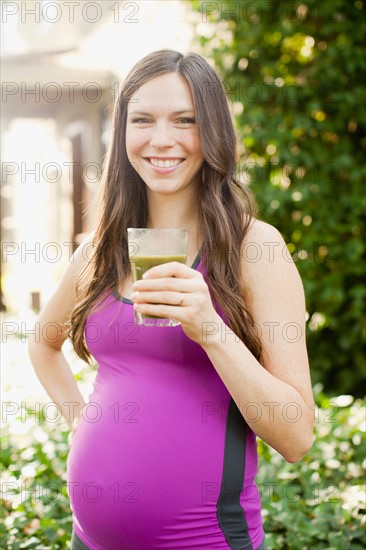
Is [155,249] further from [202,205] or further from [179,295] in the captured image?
[202,205]

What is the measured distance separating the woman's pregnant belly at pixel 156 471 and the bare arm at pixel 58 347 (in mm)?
545

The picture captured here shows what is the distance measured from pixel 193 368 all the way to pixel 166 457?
9.2 inches

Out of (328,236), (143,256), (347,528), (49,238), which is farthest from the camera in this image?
(49,238)

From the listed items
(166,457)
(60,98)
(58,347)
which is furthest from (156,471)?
(60,98)

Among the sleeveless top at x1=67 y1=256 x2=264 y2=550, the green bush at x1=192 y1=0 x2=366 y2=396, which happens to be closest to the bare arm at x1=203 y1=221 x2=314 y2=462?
the sleeveless top at x1=67 y1=256 x2=264 y2=550

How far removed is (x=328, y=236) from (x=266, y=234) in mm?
3710

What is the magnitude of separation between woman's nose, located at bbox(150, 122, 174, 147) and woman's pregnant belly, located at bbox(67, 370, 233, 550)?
2.05 feet

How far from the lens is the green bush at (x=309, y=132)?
5504 mm

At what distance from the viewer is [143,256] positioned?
1787 mm

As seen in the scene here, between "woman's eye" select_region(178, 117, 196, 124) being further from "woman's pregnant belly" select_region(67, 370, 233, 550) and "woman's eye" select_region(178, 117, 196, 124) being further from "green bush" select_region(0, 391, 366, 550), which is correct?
"green bush" select_region(0, 391, 366, 550)

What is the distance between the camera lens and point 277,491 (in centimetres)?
330

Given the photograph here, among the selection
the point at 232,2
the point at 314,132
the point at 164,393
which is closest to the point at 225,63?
the point at 232,2

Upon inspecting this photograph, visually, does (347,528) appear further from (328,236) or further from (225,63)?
(225,63)

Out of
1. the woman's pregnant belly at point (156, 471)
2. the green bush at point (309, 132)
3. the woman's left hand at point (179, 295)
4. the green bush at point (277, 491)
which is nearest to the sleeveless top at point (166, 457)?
the woman's pregnant belly at point (156, 471)
